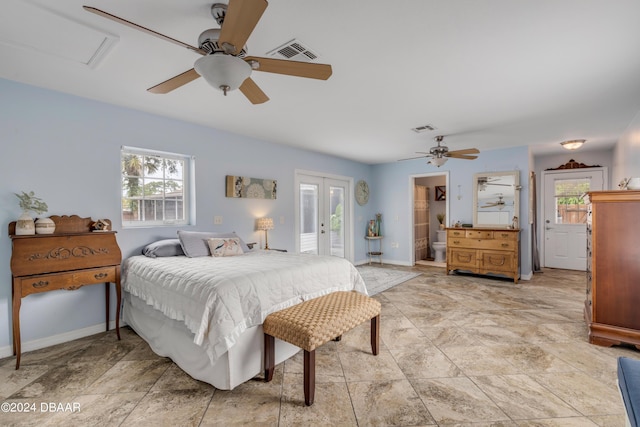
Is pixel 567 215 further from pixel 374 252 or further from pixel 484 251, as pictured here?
pixel 374 252

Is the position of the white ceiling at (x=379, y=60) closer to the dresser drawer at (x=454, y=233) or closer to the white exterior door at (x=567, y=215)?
the dresser drawer at (x=454, y=233)

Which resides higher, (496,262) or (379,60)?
(379,60)

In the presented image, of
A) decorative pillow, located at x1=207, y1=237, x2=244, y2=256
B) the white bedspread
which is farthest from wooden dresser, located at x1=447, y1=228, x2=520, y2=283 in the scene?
decorative pillow, located at x1=207, y1=237, x2=244, y2=256

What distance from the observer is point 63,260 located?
8.48ft

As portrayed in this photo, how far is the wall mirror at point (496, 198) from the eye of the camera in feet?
17.4

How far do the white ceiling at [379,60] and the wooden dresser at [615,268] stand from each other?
1147 mm

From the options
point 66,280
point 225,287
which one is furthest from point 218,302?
point 66,280

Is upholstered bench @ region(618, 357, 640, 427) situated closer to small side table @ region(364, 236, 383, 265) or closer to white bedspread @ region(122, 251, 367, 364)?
white bedspread @ region(122, 251, 367, 364)

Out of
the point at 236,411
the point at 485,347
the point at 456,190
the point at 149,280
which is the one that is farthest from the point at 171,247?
the point at 456,190

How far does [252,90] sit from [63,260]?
2.28 meters

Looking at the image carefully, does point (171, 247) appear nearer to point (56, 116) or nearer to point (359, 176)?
point (56, 116)

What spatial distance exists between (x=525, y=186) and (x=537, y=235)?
68.7 inches

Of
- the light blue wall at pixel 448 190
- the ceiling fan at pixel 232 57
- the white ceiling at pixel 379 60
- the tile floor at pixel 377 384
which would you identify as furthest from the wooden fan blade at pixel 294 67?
the light blue wall at pixel 448 190

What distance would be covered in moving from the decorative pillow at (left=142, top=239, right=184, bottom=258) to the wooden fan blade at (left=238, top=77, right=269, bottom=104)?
6.25 ft
